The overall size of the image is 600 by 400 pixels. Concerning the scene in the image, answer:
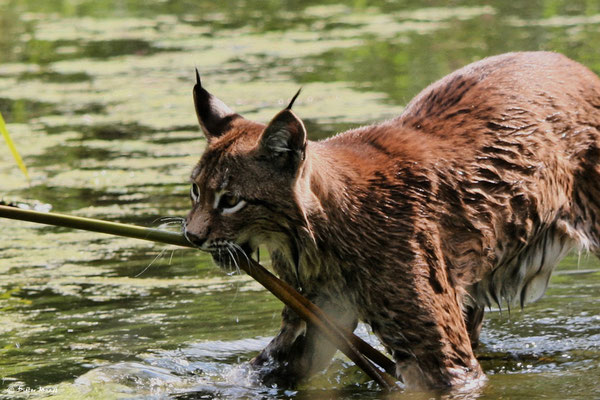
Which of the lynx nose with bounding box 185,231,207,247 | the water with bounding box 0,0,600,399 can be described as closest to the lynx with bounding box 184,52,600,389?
the lynx nose with bounding box 185,231,207,247

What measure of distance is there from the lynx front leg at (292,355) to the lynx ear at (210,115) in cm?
117

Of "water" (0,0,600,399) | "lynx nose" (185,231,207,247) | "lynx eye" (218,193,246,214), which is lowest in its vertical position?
"water" (0,0,600,399)

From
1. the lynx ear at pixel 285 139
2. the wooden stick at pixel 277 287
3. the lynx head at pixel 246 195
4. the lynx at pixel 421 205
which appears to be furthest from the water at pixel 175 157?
the lynx ear at pixel 285 139

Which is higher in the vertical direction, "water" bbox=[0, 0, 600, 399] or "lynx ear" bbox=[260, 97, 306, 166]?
"lynx ear" bbox=[260, 97, 306, 166]

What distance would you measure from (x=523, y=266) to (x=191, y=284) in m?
2.74

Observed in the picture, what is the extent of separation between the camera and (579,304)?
8.37 m

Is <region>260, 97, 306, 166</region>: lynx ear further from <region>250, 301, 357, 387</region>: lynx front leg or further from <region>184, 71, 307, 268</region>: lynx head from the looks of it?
<region>250, 301, 357, 387</region>: lynx front leg

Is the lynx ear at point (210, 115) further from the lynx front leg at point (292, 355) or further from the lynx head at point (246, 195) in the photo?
the lynx front leg at point (292, 355)

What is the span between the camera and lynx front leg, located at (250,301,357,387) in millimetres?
6996

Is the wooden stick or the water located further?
the water

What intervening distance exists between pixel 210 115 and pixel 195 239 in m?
0.96

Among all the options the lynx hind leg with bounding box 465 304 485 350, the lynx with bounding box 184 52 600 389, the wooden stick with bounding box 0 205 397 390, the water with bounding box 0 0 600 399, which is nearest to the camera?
the wooden stick with bounding box 0 205 397 390

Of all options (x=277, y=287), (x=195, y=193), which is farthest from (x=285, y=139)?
(x=277, y=287)

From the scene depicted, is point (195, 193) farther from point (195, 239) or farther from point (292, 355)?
point (292, 355)
